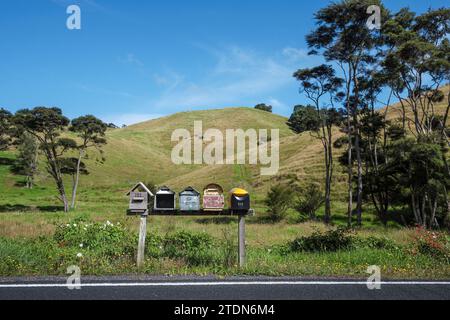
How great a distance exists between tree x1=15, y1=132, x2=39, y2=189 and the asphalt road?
63232mm

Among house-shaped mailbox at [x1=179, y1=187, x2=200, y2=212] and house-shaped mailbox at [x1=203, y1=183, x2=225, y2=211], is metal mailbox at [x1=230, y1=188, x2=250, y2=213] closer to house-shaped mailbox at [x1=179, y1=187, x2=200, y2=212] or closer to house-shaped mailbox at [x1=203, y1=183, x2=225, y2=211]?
house-shaped mailbox at [x1=203, y1=183, x2=225, y2=211]

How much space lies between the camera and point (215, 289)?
6035 millimetres

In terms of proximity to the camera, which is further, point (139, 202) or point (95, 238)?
point (95, 238)

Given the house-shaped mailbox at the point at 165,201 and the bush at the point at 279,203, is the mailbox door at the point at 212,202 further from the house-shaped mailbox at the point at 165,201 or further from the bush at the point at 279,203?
the bush at the point at 279,203

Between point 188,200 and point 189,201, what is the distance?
0.04 meters

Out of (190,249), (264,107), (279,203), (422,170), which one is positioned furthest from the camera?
(264,107)

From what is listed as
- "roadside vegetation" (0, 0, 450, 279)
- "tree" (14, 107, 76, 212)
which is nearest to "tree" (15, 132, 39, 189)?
"roadside vegetation" (0, 0, 450, 279)

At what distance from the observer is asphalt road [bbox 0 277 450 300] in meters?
5.66

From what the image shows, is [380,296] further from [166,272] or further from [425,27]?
[425,27]

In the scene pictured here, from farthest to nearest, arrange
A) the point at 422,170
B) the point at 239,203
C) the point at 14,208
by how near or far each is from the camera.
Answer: the point at 14,208, the point at 422,170, the point at 239,203

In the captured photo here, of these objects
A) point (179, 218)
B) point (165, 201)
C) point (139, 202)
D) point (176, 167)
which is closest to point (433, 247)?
Result: point (165, 201)

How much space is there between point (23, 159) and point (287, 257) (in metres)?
67.3

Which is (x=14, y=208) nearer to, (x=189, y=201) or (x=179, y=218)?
(x=179, y=218)
